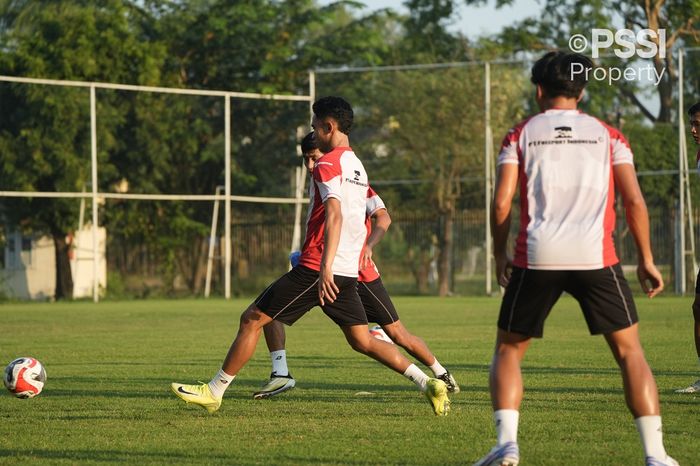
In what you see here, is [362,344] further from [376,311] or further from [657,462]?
[657,462]

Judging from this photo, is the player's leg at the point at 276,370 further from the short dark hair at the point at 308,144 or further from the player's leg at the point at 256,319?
the short dark hair at the point at 308,144

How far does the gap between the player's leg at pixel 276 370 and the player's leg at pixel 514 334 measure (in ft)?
11.5

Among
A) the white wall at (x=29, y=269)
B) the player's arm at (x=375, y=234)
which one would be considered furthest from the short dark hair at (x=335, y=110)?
the white wall at (x=29, y=269)

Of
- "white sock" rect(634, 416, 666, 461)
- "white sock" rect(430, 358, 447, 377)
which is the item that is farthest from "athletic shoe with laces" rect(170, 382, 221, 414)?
"white sock" rect(634, 416, 666, 461)

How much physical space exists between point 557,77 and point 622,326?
116 centimetres

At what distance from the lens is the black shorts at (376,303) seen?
331 inches

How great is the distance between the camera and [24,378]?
8.38 m

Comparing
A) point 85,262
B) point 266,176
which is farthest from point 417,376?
point 266,176

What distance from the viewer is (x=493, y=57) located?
34500mm

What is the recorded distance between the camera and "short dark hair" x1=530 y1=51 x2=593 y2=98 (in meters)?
5.23

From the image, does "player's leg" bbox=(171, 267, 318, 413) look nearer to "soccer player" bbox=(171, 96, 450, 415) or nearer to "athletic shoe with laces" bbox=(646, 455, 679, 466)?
"soccer player" bbox=(171, 96, 450, 415)

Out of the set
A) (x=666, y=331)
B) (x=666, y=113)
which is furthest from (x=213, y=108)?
(x=666, y=331)

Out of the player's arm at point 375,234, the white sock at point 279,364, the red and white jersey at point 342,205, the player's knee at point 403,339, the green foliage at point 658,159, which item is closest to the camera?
the red and white jersey at point 342,205

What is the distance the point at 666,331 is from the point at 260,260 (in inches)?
678
